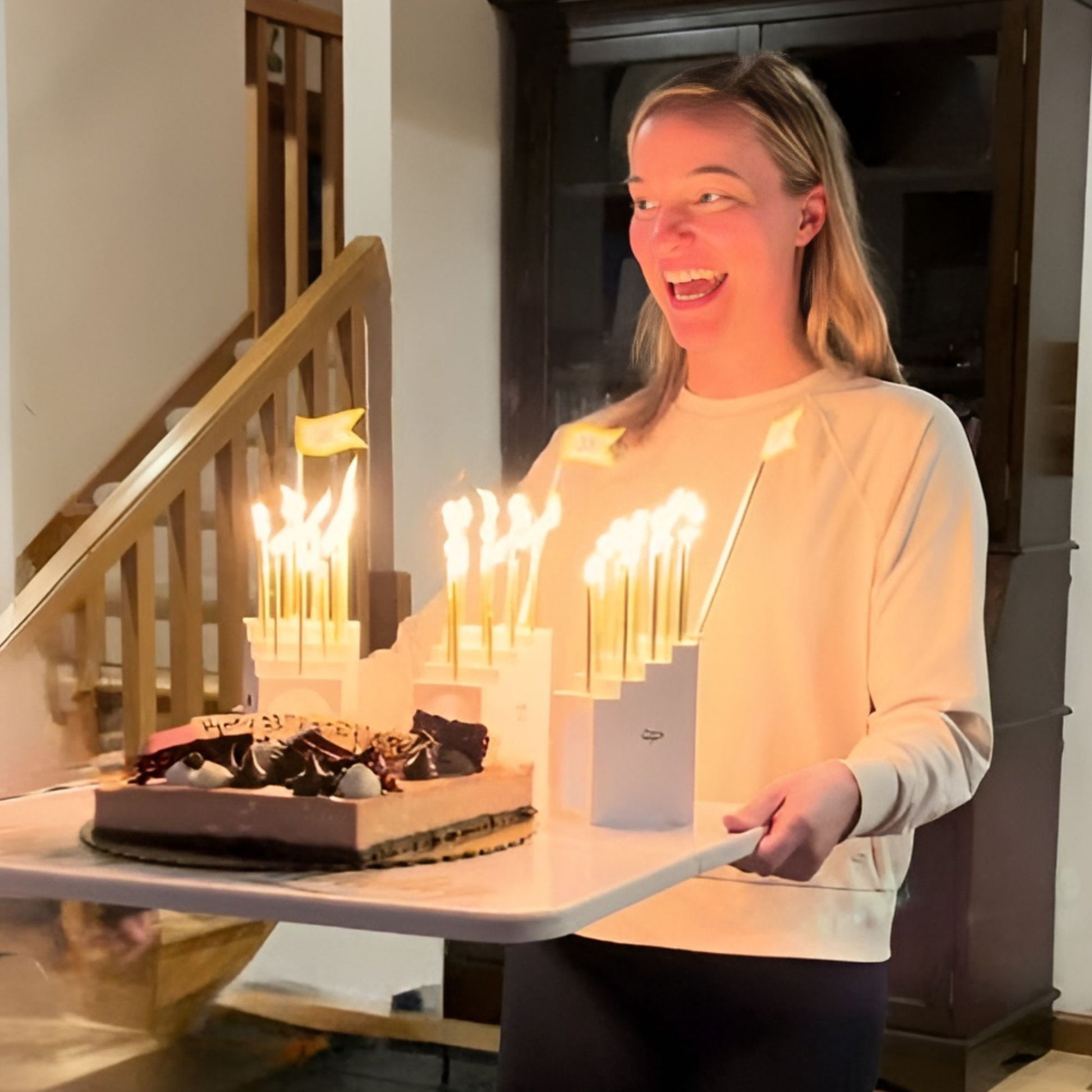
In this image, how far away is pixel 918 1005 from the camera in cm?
297

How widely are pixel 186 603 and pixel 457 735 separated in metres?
1.83


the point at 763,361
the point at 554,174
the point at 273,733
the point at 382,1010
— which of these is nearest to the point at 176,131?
the point at 554,174

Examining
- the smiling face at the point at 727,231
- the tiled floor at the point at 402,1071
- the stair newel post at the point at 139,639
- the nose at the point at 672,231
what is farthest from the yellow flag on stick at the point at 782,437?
the tiled floor at the point at 402,1071

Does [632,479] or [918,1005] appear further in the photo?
[918,1005]

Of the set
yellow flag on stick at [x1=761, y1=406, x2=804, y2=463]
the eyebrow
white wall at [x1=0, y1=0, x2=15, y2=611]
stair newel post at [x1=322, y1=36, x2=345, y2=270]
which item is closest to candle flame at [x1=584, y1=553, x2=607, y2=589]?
yellow flag on stick at [x1=761, y1=406, x2=804, y2=463]

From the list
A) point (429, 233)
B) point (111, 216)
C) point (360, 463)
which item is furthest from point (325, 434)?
point (111, 216)

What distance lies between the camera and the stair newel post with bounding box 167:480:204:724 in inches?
115

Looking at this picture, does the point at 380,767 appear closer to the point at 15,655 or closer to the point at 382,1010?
the point at 15,655

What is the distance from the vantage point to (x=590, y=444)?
5.04 ft

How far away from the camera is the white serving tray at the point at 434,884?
2.98ft

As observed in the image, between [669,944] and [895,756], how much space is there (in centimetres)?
25

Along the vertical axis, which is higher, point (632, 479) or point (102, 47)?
point (102, 47)

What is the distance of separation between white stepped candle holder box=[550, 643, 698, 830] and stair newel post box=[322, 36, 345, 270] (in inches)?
112

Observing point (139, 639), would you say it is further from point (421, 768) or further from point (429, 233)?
point (421, 768)
